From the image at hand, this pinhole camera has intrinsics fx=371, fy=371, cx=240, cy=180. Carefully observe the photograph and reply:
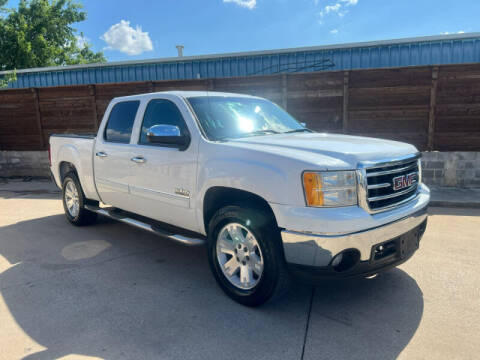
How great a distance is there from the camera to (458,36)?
35.4 ft

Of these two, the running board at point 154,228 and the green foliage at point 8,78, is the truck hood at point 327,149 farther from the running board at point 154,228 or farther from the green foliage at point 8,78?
the green foliage at point 8,78

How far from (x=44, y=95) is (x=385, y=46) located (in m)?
10.3

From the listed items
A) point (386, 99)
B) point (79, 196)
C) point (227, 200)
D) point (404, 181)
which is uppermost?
point (386, 99)

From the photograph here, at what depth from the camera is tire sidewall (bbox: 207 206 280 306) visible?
9.67 feet

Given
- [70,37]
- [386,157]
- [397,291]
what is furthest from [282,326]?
[70,37]

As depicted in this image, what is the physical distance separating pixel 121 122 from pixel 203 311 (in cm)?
273

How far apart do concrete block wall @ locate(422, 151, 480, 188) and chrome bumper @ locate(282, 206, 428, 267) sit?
6.03 meters

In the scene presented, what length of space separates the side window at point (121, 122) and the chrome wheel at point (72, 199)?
4.43 ft

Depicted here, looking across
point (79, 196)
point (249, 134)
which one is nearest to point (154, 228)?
point (249, 134)

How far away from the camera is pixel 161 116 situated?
13.6ft

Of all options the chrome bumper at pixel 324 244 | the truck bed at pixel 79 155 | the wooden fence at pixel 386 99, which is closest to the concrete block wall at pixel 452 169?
the wooden fence at pixel 386 99

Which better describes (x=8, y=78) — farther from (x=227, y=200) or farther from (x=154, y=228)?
(x=227, y=200)

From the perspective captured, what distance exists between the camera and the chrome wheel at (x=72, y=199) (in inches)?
226

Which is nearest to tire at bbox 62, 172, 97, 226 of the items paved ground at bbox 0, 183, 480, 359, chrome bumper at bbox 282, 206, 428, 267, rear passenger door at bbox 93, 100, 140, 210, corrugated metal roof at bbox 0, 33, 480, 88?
rear passenger door at bbox 93, 100, 140, 210
